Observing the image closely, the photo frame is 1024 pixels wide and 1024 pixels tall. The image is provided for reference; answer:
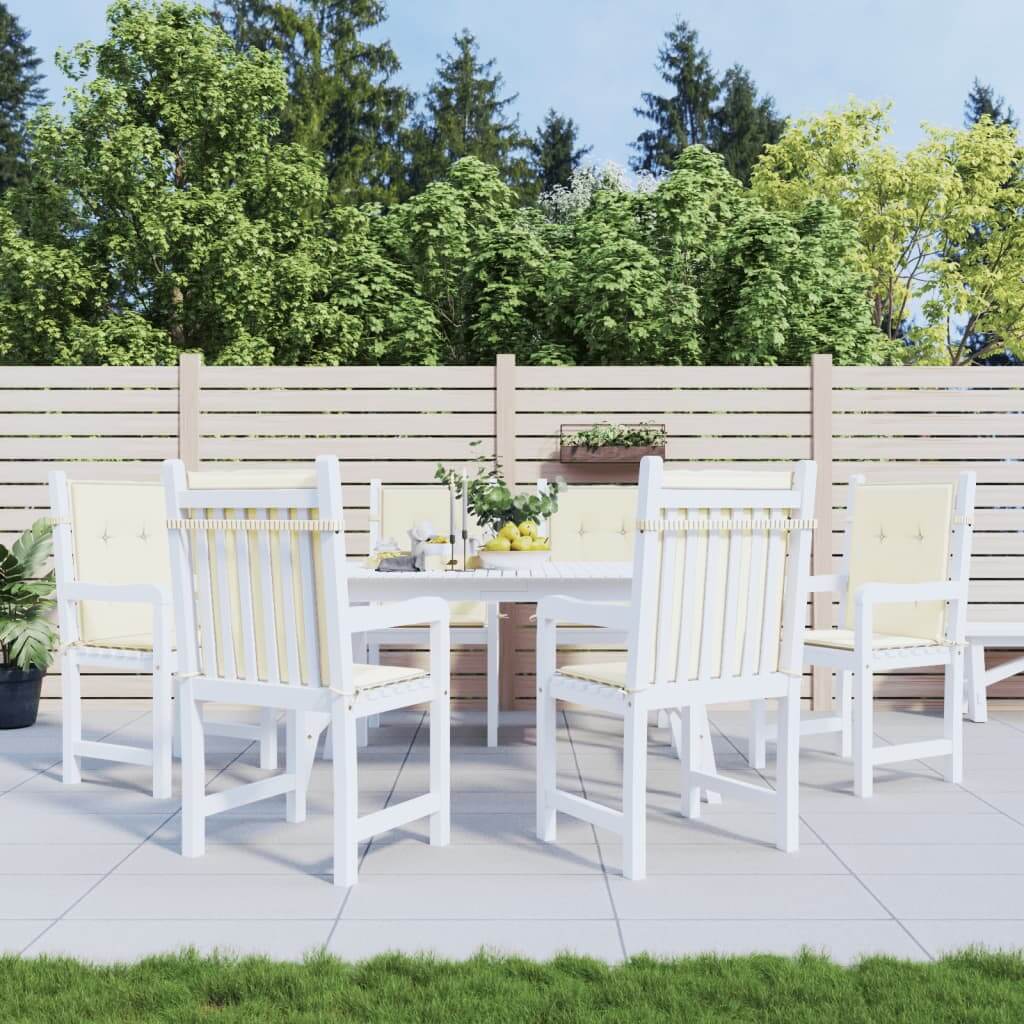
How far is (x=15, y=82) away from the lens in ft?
77.2

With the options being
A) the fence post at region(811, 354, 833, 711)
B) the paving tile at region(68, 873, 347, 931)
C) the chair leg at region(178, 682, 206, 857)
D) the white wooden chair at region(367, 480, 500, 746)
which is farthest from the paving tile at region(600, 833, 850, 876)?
the fence post at region(811, 354, 833, 711)

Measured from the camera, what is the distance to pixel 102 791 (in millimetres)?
3873

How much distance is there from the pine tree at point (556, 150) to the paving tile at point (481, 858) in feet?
73.8

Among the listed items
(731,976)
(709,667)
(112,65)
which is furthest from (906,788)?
(112,65)

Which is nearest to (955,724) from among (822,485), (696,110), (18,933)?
(822,485)

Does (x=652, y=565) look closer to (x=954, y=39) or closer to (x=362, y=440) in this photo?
(x=362, y=440)

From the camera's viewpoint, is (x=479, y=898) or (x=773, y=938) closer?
(x=773, y=938)

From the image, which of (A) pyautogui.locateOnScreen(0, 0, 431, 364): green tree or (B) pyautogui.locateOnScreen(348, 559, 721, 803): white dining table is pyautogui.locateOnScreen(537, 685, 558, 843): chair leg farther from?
(A) pyautogui.locateOnScreen(0, 0, 431, 364): green tree

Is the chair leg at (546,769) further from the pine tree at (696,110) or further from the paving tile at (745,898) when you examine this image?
the pine tree at (696,110)

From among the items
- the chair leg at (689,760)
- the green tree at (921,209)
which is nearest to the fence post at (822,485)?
the chair leg at (689,760)

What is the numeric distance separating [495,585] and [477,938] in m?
1.39

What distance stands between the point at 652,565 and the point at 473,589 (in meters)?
0.91

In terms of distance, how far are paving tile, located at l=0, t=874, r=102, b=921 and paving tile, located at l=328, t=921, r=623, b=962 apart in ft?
2.28

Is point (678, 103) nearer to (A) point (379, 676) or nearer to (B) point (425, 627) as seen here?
(B) point (425, 627)
